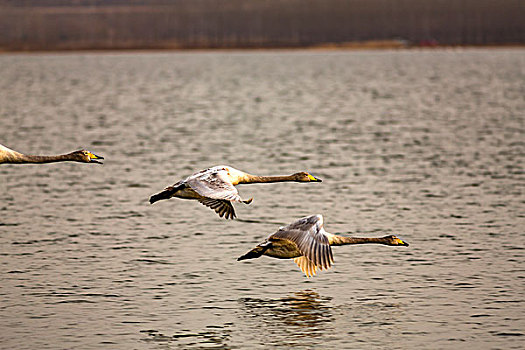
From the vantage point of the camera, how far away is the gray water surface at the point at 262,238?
24016 millimetres

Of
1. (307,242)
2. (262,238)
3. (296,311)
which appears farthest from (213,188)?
(262,238)

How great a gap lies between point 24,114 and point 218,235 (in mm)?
64714

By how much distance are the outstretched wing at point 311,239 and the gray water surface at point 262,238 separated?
1.59 metres

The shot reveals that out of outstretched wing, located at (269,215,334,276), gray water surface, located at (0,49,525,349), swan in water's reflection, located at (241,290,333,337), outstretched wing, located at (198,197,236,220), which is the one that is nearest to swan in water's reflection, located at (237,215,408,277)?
outstretched wing, located at (269,215,334,276)

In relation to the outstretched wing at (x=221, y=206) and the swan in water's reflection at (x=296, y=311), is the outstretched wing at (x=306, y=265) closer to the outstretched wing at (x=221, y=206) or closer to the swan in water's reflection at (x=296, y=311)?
the swan in water's reflection at (x=296, y=311)

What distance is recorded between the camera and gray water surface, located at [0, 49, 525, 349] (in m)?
24.0

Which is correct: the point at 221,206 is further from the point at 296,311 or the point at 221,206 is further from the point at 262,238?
the point at 262,238

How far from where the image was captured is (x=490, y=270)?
95.6ft

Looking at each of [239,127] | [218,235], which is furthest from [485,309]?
[239,127]

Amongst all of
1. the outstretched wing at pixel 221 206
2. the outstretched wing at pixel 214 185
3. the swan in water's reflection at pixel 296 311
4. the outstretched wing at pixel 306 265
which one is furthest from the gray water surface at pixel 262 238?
the outstretched wing at pixel 214 185

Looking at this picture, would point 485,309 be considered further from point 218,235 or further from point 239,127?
point 239,127

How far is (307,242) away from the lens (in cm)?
2417

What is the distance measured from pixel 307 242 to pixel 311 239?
0.12m

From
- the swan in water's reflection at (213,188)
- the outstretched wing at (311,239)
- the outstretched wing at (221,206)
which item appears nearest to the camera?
the outstretched wing at (311,239)
